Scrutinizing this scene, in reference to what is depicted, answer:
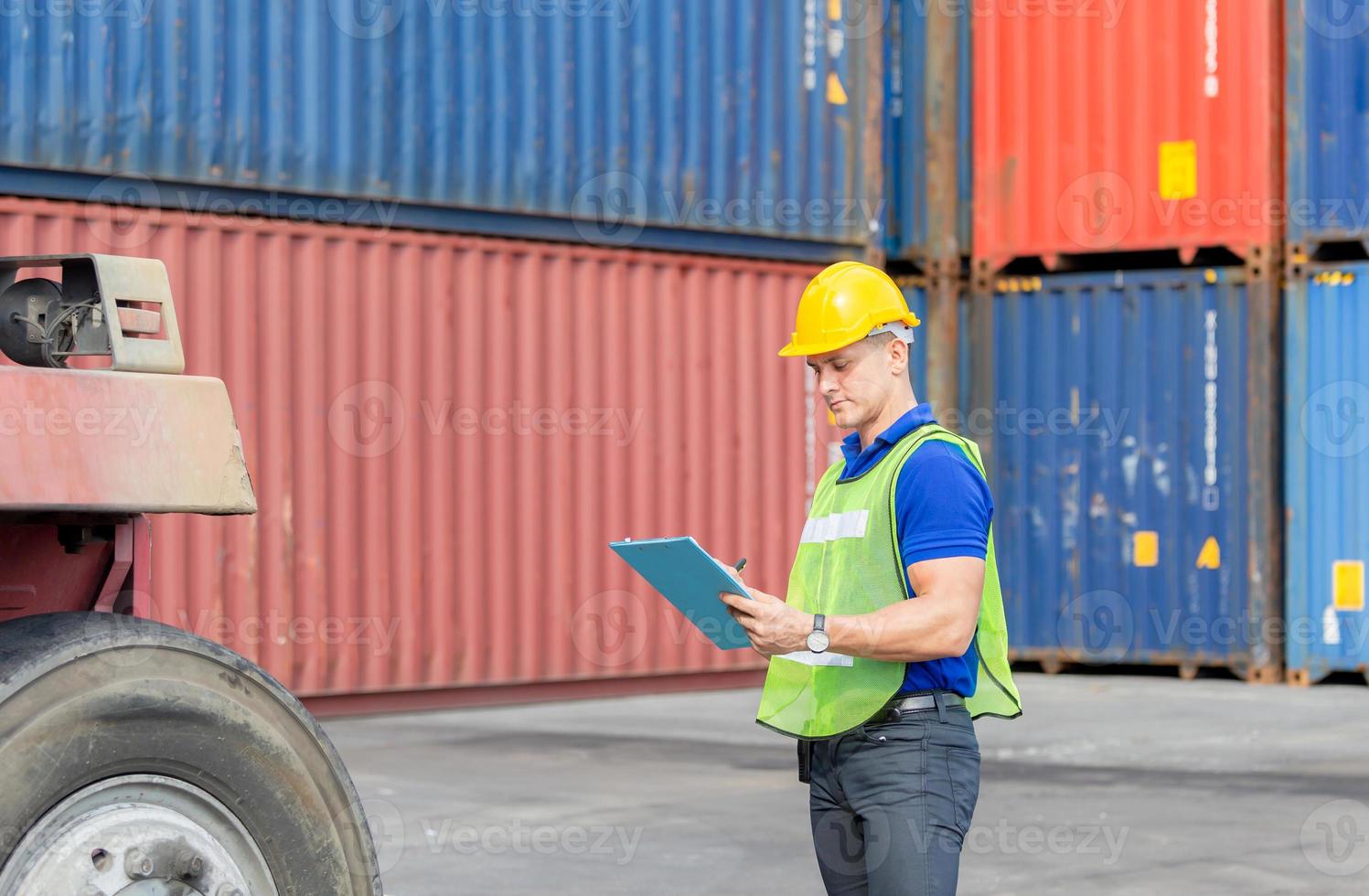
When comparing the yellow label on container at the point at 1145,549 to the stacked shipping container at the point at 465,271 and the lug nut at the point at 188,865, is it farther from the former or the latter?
the lug nut at the point at 188,865

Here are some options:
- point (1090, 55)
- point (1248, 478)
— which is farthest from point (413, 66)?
point (1248, 478)

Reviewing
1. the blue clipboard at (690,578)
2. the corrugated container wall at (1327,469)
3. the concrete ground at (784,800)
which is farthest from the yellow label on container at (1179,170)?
the blue clipboard at (690,578)

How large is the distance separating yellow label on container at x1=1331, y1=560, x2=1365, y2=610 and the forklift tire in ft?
40.1

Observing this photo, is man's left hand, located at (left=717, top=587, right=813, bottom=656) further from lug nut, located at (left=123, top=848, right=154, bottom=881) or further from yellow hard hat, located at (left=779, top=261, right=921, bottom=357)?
lug nut, located at (left=123, top=848, right=154, bottom=881)

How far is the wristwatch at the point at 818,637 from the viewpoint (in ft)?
10.7

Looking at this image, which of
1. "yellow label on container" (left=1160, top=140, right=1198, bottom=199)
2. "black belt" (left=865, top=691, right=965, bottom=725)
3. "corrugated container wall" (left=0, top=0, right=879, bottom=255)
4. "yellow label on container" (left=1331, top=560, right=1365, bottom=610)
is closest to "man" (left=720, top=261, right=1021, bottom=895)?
"black belt" (left=865, top=691, right=965, bottom=725)

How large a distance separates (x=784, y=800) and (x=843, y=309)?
5.39 metres

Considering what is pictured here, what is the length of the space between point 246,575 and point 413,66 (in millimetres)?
3322

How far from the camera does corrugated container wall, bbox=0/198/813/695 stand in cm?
1148

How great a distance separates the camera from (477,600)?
1257 centimetres

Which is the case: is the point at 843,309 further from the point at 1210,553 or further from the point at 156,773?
the point at 1210,553

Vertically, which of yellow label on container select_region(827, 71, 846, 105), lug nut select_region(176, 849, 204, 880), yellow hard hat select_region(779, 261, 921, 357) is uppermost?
yellow label on container select_region(827, 71, 846, 105)

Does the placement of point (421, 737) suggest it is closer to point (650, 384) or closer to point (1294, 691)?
point (650, 384)

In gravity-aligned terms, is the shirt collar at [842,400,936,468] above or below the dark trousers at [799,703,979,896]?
above
